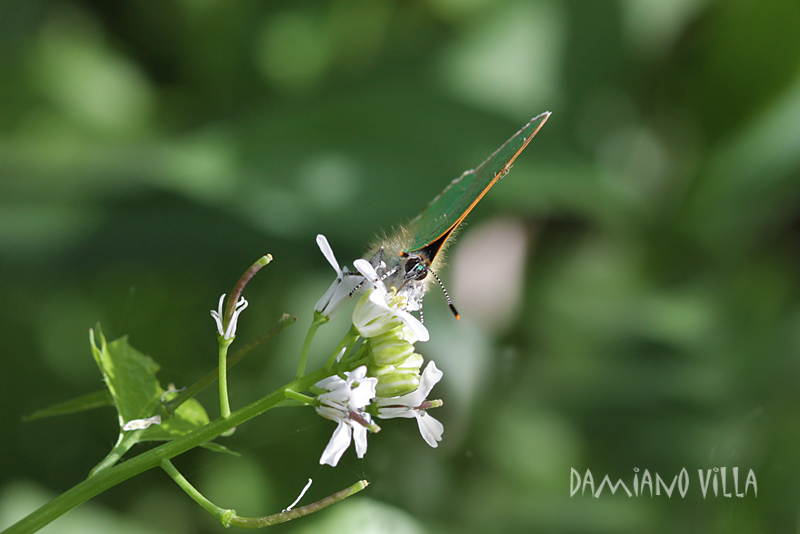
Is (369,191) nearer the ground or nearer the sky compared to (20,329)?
nearer the sky

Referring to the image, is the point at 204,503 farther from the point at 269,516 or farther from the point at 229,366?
the point at 229,366

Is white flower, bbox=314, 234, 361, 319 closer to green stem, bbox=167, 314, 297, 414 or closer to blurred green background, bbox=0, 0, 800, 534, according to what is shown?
green stem, bbox=167, 314, 297, 414

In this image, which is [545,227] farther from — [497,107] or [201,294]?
[201,294]

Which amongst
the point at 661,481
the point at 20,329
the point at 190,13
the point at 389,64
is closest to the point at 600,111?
the point at 389,64

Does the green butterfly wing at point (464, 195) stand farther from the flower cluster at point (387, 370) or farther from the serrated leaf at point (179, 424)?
the serrated leaf at point (179, 424)

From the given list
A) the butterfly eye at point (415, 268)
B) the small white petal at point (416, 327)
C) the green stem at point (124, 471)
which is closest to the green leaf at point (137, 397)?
the green stem at point (124, 471)

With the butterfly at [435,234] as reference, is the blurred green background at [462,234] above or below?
above
